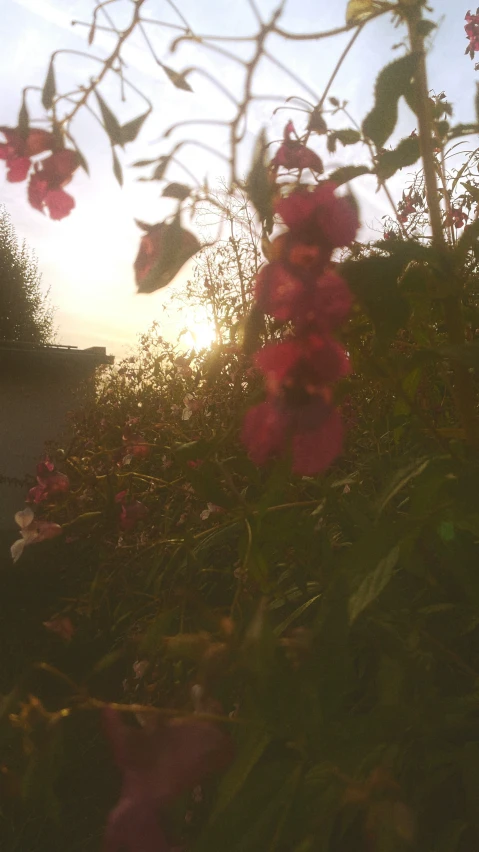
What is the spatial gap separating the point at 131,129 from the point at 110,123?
0.02m

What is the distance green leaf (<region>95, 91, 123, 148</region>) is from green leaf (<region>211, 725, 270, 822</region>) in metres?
0.53

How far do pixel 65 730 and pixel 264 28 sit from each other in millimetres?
601

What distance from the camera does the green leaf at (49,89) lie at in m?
0.53

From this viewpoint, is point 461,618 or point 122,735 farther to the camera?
point 461,618

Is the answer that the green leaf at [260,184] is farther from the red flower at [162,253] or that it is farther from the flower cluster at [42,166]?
the flower cluster at [42,166]

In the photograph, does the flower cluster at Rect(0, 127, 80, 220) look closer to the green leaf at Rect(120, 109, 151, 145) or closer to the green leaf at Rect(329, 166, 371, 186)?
the green leaf at Rect(120, 109, 151, 145)

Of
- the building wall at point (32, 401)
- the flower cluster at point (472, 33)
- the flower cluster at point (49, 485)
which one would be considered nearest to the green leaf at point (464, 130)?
the flower cluster at point (472, 33)

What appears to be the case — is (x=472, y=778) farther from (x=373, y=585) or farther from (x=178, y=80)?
(x=178, y=80)

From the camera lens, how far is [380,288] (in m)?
0.44

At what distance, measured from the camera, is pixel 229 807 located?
1.98ft

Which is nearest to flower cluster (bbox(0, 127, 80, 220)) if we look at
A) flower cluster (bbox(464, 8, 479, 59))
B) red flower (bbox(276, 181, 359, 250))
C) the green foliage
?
red flower (bbox(276, 181, 359, 250))

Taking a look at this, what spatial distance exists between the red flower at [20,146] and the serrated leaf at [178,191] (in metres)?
0.15

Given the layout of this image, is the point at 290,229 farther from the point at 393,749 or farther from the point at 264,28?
the point at 393,749

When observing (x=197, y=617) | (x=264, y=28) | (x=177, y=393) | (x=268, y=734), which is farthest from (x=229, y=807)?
(x=177, y=393)
